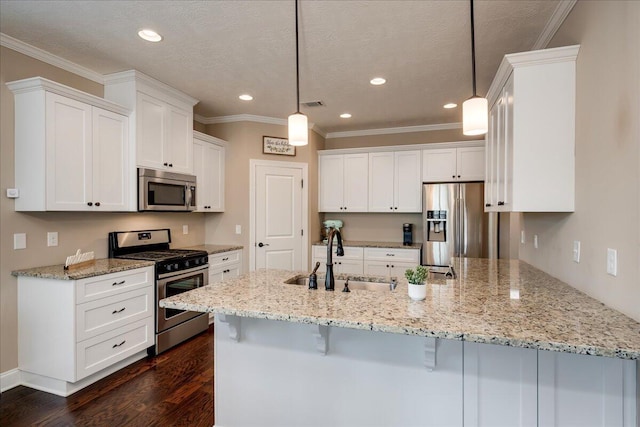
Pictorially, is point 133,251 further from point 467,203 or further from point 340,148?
point 467,203

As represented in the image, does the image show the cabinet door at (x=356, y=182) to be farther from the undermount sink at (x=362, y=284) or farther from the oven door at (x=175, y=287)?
the undermount sink at (x=362, y=284)

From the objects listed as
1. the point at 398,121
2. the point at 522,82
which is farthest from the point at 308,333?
the point at 398,121

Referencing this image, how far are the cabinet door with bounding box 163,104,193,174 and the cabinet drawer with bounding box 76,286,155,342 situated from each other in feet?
4.46

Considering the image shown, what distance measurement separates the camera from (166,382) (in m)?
2.64

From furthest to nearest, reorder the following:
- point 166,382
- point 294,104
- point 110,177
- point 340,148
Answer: point 340,148 < point 294,104 < point 110,177 < point 166,382

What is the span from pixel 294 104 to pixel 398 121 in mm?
1595

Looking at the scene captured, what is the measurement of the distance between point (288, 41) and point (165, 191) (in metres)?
1.97

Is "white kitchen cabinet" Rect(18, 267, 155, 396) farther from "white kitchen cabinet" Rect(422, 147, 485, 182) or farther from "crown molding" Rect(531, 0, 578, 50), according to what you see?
"white kitchen cabinet" Rect(422, 147, 485, 182)

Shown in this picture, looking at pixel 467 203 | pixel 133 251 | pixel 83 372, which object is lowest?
pixel 83 372

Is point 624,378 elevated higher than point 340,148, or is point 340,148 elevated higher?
point 340,148

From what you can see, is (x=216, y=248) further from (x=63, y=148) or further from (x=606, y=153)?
(x=606, y=153)

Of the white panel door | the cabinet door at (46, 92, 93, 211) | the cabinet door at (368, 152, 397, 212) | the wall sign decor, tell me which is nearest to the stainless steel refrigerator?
the cabinet door at (368, 152, 397, 212)

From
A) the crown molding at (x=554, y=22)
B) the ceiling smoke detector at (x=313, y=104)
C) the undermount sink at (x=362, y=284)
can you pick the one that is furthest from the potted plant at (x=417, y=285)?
the ceiling smoke detector at (x=313, y=104)

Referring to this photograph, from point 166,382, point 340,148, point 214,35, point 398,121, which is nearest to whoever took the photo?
point 214,35
